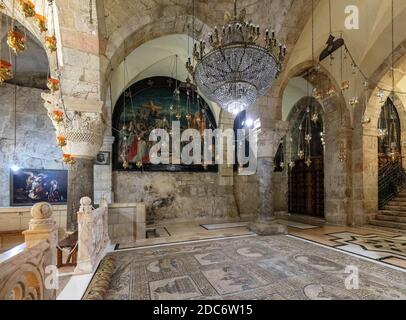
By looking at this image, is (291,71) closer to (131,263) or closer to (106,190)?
(131,263)

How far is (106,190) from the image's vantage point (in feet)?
24.5

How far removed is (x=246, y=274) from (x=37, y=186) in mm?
7796

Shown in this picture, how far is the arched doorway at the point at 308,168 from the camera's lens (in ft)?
30.6

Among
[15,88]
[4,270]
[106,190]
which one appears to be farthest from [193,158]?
[4,270]

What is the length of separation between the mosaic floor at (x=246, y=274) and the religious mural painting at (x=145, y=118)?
4.23 m

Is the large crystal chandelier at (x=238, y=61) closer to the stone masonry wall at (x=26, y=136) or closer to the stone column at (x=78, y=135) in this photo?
Answer: the stone column at (x=78, y=135)

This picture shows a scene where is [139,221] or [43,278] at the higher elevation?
[43,278]

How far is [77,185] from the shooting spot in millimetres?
4484

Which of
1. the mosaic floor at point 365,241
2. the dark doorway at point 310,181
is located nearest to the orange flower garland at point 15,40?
the mosaic floor at point 365,241

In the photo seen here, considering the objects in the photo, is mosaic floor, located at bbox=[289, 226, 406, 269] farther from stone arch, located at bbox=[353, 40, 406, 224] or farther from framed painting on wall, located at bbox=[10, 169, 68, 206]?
framed painting on wall, located at bbox=[10, 169, 68, 206]

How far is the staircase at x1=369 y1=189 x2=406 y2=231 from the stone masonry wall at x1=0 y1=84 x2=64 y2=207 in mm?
11364

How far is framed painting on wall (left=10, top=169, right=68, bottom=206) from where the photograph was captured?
7.13 m

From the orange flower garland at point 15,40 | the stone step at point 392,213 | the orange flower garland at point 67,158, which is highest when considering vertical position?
the orange flower garland at point 15,40

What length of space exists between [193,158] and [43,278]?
7.31m
